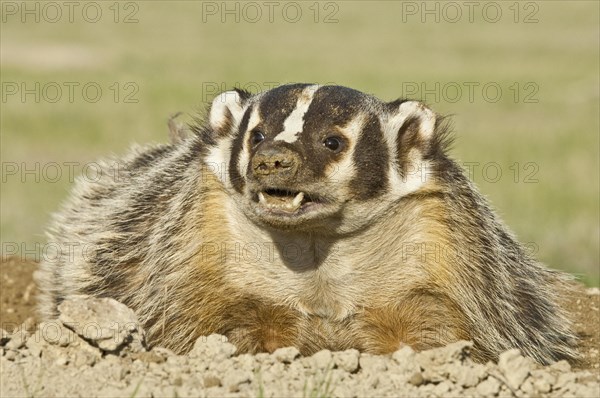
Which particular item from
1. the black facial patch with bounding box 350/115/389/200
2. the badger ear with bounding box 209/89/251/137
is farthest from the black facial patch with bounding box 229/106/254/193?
→ the black facial patch with bounding box 350/115/389/200

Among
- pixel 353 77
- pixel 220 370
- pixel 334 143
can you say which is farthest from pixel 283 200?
pixel 353 77

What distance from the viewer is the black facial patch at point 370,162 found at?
4438 mm

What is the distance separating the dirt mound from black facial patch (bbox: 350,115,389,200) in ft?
2.46

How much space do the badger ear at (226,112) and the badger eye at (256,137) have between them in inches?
13.7

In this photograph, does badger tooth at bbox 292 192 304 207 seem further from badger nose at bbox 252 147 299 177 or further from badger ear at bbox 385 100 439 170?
badger ear at bbox 385 100 439 170

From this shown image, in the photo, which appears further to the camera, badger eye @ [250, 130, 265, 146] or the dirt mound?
badger eye @ [250, 130, 265, 146]

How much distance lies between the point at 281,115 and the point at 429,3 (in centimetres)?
4269

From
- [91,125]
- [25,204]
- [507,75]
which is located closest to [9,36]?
[507,75]

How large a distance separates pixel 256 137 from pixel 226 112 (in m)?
0.47

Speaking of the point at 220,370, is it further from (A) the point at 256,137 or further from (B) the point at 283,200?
(A) the point at 256,137

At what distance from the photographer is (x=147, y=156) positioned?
6809 mm

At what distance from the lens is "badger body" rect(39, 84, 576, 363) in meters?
4.45

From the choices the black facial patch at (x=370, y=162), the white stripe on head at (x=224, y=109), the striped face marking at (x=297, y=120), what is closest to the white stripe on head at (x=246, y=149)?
the striped face marking at (x=297, y=120)

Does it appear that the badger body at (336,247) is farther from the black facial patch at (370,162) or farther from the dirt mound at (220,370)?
the dirt mound at (220,370)
